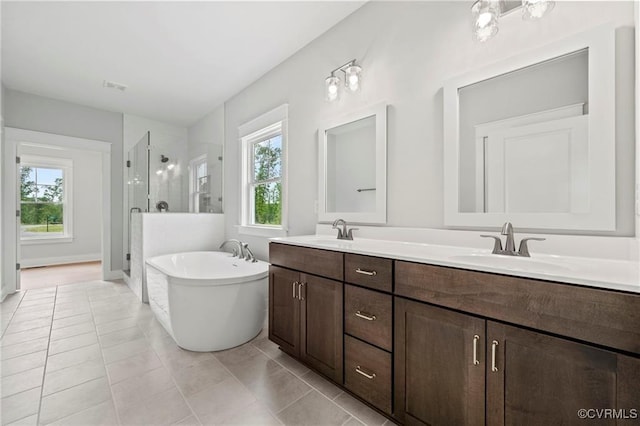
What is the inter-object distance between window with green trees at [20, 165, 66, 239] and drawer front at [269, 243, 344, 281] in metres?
5.99

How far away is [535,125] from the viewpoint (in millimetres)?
1321

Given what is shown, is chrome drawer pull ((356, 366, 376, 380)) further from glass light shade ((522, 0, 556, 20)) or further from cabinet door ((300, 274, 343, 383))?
glass light shade ((522, 0, 556, 20))

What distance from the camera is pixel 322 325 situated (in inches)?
63.9

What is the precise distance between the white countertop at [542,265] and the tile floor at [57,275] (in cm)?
459

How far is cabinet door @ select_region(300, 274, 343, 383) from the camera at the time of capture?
1537 millimetres

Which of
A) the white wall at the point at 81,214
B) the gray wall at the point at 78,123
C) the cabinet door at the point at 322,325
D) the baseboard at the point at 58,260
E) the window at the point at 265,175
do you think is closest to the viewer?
the cabinet door at the point at 322,325

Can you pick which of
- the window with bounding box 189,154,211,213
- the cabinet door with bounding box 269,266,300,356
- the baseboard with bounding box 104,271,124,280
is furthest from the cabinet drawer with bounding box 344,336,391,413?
the baseboard with bounding box 104,271,124,280

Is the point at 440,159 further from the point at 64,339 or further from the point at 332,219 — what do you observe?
the point at 64,339

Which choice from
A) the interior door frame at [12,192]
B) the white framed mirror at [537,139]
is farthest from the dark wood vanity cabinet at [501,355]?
the interior door frame at [12,192]

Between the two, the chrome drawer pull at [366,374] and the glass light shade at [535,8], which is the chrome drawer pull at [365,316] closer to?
the chrome drawer pull at [366,374]

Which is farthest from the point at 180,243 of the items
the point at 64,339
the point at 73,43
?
the point at 73,43

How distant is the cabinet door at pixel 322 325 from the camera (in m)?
1.54

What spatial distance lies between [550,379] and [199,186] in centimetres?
426

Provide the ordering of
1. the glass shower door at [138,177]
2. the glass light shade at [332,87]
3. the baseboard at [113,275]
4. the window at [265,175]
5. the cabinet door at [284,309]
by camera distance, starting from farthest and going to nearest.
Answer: the baseboard at [113,275] < the glass shower door at [138,177] < the window at [265,175] < the glass light shade at [332,87] < the cabinet door at [284,309]
